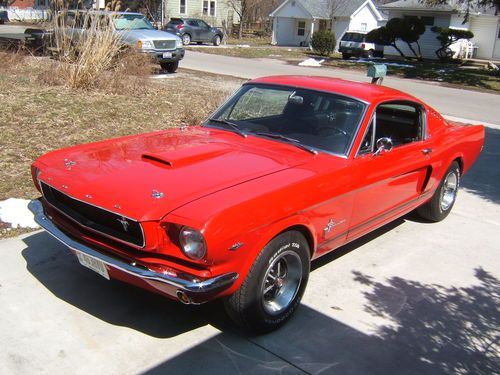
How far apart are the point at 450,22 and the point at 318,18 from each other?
13562 millimetres

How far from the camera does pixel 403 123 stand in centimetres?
536

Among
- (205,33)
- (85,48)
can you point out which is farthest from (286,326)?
(205,33)

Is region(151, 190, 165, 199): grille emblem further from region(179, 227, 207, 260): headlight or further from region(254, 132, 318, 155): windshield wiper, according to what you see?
region(254, 132, 318, 155): windshield wiper

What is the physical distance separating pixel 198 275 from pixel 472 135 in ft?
14.1

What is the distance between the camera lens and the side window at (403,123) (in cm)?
513

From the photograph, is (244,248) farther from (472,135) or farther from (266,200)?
(472,135)

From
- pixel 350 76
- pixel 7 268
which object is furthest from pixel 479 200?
pixel 350 76

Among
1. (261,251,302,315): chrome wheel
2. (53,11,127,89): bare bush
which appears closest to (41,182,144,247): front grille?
(261,251,302,315): chrome wheel

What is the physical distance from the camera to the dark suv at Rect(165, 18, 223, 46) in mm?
34562

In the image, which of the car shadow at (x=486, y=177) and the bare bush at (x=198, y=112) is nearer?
the car shadow at (x=486, y=177)

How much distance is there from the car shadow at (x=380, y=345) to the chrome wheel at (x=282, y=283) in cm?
18

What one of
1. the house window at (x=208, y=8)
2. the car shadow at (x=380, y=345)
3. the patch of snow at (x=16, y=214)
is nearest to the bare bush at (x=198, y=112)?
the patch of snow at (x=16, y=214)

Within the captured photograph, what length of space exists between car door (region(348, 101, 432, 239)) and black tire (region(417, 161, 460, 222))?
0.55 m

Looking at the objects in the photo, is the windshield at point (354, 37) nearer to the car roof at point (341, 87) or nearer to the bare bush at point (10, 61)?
the bare bush at point (10, 61)
